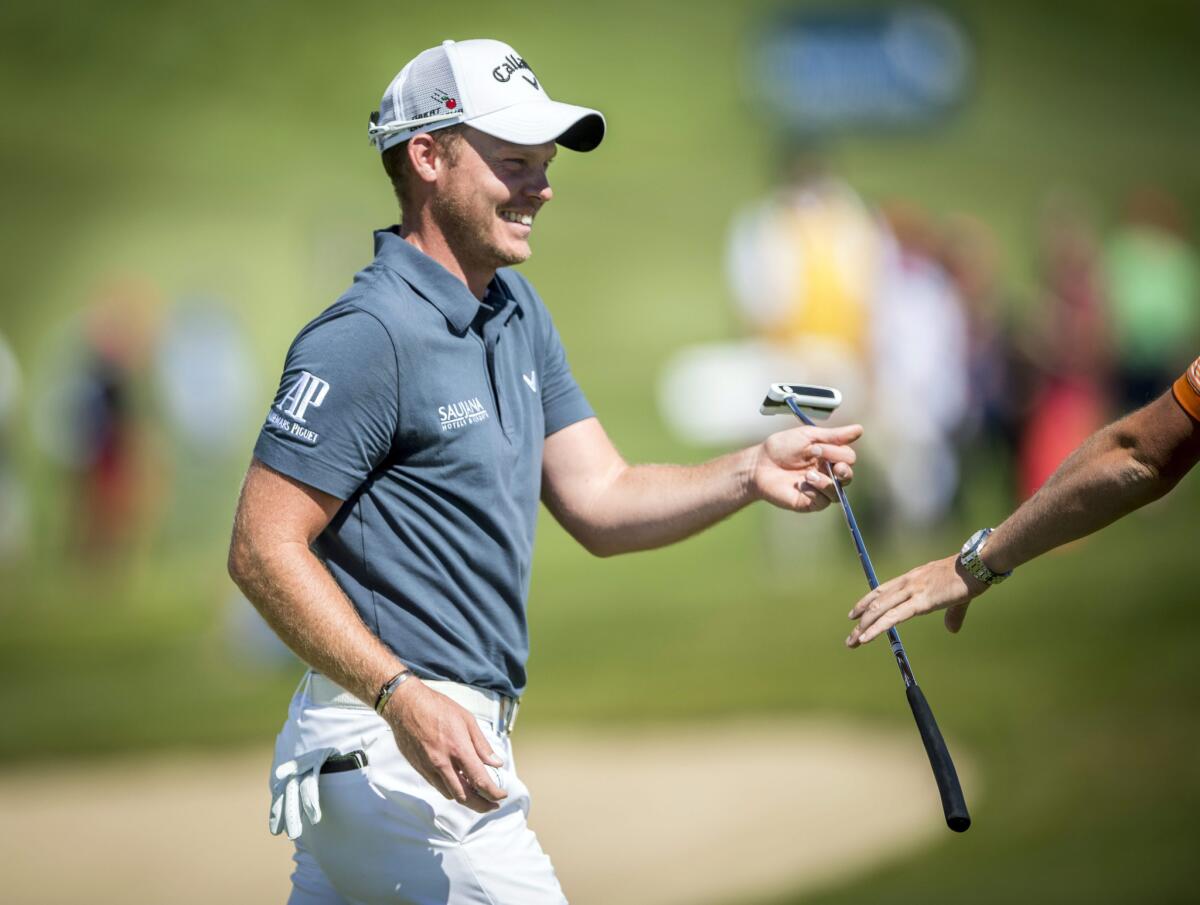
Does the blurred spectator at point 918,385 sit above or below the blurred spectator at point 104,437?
below

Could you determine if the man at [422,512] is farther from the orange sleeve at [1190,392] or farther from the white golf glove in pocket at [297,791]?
the orange sleeve at [1190,392]

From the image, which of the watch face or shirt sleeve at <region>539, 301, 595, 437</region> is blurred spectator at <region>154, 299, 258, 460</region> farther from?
the watch face

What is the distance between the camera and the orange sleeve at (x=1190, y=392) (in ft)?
11.5

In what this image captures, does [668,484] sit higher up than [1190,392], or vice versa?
[668,484]

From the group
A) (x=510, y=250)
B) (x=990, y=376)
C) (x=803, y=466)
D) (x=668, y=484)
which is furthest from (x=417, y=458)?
(x=990, y=376)

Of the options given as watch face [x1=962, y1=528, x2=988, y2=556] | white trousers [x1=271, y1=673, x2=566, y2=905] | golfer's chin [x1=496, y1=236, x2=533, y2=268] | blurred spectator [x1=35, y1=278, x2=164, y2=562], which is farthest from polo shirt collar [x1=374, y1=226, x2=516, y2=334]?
blurred spectator [x1=35, y1=278, x2=164, y2=562]

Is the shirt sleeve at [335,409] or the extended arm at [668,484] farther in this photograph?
the extended arm at [668,484]

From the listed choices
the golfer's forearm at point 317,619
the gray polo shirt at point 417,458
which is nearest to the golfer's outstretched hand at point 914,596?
the gray polo shirt at point 417,458

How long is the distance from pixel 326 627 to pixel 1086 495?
1.74m

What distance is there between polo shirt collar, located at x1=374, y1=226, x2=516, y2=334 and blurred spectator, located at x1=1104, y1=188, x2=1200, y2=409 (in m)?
14.4

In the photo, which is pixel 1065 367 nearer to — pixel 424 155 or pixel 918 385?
pixel 918 385

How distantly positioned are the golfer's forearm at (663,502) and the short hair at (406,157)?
0.93 metres

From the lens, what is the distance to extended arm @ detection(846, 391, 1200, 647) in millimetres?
3553

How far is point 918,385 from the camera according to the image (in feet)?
51.0
